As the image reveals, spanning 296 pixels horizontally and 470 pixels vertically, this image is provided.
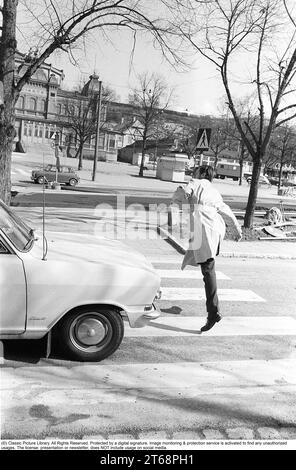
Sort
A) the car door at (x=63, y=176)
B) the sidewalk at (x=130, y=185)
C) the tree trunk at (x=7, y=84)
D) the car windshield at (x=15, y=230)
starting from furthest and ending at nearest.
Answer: the sidewalk at (x=130, y=185)
the car door at (x=63, y=176)
the tree trunk at (x=7, y=84)
the car windshield at (x=15, y=230)

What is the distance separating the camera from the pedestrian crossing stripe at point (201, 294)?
6.77 m

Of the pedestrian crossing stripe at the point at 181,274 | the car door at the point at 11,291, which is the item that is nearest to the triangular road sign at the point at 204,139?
the pedestrian crossing stripe at the point at 181,274

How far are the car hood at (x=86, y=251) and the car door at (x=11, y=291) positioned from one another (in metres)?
0.23

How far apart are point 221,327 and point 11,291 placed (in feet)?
8.98

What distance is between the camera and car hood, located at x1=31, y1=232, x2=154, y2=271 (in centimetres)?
431

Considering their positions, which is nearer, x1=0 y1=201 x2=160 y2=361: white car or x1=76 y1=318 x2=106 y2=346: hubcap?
x1=0 y1=201 x2=160 y2=361: white car

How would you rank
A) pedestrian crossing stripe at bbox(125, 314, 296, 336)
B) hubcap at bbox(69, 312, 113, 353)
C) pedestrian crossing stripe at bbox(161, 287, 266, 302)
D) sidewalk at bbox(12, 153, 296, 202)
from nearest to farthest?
hubcap at bbox(69, 312, 113, 353) < pedestrian crossing stripe at bbox(125, 314, 296, 336) < pedestrian crossing stripe at bbox(161, 287, 266, 302) < sidewalk at bbox(12, 153, 296, 202)

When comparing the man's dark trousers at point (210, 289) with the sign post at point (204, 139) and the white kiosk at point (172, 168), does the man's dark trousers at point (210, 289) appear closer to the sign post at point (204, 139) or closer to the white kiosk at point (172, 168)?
the sign post at point (204, 139)

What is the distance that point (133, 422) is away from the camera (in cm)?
345

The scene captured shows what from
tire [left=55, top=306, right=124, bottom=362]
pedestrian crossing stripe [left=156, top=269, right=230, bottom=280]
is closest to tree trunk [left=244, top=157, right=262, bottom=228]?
pedestrian crossing stripe [left=156, top=269, right=230, bottom=280]

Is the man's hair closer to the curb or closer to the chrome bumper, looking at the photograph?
the chrome bumper

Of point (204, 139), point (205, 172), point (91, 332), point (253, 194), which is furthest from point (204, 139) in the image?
point (91, 332)

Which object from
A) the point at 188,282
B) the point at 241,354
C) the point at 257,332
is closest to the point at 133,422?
the point at 241,354

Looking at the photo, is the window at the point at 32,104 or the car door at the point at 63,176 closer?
the car door at the point at 63,176
